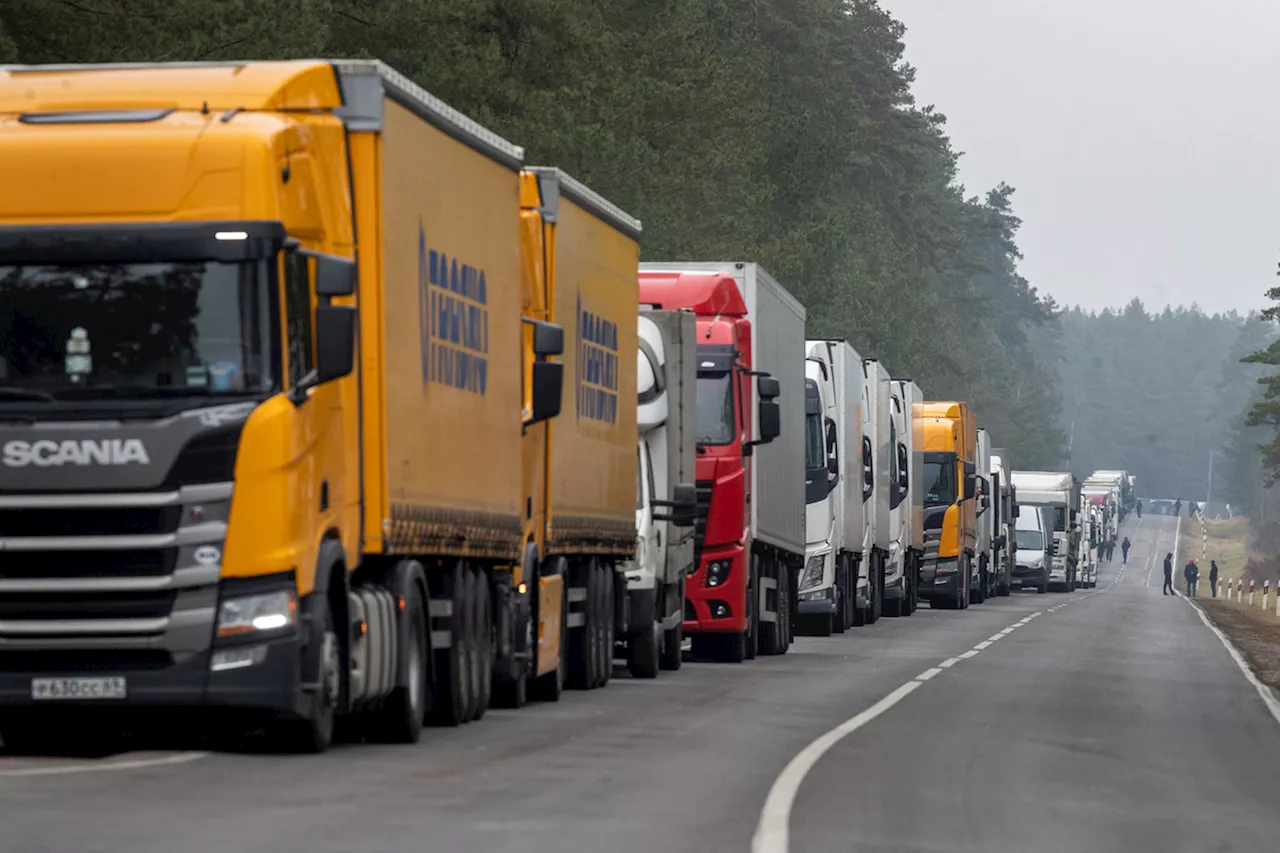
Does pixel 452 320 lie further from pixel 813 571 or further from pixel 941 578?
pixel 941 578

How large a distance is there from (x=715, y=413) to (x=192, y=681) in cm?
1433

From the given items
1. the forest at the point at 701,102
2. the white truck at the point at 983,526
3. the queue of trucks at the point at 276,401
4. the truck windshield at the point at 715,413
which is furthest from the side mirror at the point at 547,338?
the white truck at the point at 983,526

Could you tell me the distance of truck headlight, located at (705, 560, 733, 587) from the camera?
27953 mm

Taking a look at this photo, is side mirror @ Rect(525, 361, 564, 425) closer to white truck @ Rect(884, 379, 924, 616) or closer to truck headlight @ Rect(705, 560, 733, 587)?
truck headlight @ Rect(705, 560, 733, 587)

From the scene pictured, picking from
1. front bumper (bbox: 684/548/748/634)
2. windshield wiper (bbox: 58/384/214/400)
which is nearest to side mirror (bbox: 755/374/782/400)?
front bumper (bbox: 684/548/748/634)

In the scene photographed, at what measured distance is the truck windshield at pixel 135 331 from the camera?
13617mm

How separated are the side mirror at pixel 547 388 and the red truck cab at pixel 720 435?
8.33 metres

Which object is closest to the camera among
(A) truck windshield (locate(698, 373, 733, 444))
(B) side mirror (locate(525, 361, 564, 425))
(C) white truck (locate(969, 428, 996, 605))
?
(B) side mirror (locate(525, 361, 564, 425))

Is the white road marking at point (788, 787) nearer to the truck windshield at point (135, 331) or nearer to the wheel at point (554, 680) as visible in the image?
the wheel at point (554, 680)

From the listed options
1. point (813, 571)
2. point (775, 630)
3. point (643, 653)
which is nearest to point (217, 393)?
point (643, 653)

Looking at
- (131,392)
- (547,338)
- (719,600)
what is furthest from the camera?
(719,600)

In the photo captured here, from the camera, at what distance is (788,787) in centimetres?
1351

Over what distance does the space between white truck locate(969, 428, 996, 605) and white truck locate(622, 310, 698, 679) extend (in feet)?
121

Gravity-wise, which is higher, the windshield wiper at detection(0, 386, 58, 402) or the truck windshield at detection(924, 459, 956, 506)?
the truck windshield at detection(924, 459, 956, 506)
